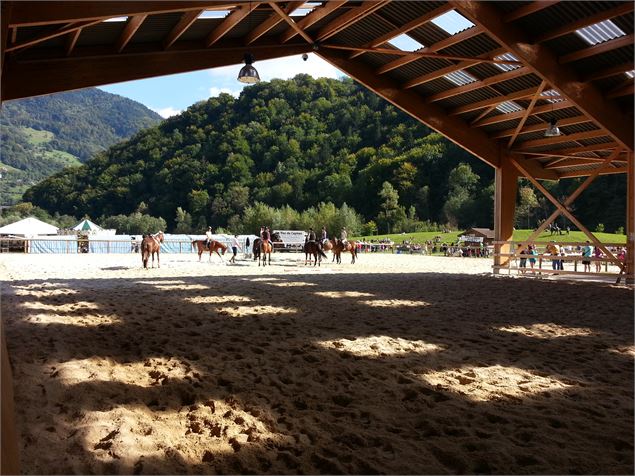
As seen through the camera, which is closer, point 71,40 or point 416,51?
point 71,40

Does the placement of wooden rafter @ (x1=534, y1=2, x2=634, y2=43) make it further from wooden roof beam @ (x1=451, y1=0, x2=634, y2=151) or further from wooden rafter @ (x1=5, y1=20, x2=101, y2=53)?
wooden rafter @ (x1=5, y1=20, x2=101, y2=53)

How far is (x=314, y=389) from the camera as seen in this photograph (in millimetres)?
4129

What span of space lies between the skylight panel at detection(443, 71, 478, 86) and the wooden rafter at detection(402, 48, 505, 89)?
14.8 inches

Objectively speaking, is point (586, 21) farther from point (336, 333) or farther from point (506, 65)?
point (336, 333)

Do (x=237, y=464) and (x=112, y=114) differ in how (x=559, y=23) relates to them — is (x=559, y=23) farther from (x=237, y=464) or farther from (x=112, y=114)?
(x=112, y=114)

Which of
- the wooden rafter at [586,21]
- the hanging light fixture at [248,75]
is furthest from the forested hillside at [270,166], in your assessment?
the hanging light fixture at [248,75]

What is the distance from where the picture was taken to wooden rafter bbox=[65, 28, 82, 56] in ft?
29.4

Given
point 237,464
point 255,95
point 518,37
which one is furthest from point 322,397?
point 255,95

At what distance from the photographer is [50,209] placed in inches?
3319

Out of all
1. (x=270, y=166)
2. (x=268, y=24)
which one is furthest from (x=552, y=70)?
(x=270, y=166)

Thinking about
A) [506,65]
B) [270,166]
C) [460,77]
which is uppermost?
[270,166]

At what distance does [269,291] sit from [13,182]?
119685 mm

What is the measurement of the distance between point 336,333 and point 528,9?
22.5 feet

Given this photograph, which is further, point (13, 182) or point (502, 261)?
point (13, 182)
